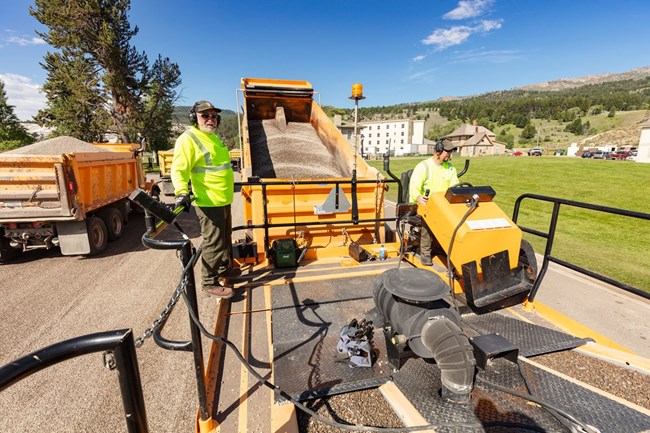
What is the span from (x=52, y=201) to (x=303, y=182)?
170 inches

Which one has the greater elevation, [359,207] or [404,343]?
[359,207]

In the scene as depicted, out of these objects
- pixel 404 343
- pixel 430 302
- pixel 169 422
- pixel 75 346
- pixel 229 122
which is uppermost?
pixel 229 122

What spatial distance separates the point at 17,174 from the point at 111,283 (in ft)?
8.24

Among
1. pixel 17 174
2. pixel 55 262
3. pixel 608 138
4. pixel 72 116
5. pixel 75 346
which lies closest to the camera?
pixel 75 346

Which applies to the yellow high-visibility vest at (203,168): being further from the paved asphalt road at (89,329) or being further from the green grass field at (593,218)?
the green grass field at (593,218)

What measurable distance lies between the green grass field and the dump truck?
8.71 meters

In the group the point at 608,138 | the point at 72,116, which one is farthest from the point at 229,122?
the point at 608,138

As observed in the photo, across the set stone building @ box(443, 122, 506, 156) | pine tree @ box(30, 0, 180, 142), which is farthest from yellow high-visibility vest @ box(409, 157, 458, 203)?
stone building @ box(443, 122, 506, 156)

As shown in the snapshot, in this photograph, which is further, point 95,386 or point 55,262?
point 55,262

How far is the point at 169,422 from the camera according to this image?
2143 mm

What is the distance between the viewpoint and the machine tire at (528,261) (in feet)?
9.66

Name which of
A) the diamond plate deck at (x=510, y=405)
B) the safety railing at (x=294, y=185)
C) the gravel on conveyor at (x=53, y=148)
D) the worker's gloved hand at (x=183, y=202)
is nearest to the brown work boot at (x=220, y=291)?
the safety railing at (x=294, y=185)

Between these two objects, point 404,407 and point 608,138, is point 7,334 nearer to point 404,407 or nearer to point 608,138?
point 404,407

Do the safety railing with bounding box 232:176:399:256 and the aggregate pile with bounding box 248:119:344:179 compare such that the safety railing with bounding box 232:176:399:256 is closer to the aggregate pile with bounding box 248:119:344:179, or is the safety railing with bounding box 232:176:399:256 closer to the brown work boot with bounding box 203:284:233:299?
the brown work boot with bounding box 203:284:233:299
